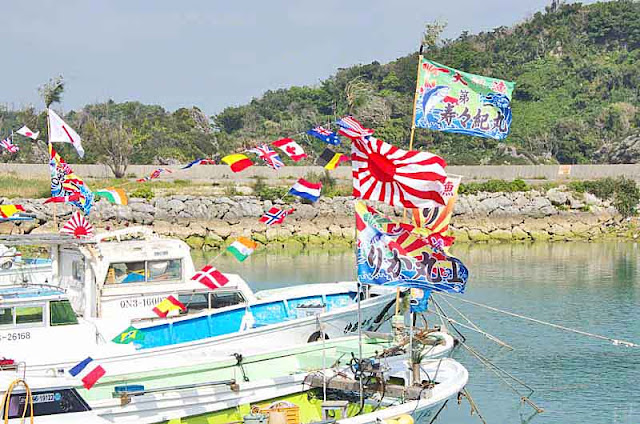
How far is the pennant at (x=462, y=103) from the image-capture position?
2061 cm

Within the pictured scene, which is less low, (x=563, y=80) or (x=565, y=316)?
(x=563, y=80)

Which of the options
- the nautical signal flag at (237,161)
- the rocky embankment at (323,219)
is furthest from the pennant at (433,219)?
the rocky embankment at (323,219)

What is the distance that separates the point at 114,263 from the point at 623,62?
115 metres

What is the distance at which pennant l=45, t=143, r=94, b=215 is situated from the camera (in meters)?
29.3

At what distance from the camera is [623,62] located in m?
128

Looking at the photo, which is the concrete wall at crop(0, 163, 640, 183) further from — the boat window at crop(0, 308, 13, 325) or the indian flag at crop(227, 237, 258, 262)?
the boat window at crop(0, 308, 13, 325)

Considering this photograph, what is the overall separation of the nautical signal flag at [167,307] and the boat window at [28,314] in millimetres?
2893

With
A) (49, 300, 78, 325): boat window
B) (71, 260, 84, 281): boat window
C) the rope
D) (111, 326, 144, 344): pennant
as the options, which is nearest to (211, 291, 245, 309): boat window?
(111, 326, 144, 344): pennant

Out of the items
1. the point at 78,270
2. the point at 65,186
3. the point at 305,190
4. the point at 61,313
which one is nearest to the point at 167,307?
the point at 61,313

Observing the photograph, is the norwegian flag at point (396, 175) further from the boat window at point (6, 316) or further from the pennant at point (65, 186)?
the pennant at point (65, 186)

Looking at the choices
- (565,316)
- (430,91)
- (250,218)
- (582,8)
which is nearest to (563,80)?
(582,8)

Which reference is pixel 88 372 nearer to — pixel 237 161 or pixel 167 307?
pixel 237 161

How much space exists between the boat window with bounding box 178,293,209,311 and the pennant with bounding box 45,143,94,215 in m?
6.88

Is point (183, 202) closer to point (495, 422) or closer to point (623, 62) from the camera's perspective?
point (495, 422)
